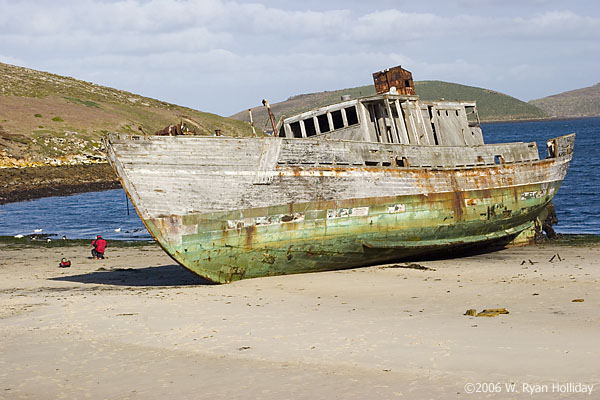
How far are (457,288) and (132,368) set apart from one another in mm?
8163

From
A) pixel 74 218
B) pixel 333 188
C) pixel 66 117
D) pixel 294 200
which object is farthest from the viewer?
pixel 66 117

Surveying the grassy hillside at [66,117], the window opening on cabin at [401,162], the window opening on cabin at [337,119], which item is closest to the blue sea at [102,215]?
the window opening on cabin at [401,162]

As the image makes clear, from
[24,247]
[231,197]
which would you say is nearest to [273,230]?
[231,197]

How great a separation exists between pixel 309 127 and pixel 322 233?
4447 mm

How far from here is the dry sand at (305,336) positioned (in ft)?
27.9

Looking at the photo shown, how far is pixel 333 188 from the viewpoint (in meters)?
17.2

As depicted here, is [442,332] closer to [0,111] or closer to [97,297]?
[97,297]

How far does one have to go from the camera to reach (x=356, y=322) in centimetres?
1163

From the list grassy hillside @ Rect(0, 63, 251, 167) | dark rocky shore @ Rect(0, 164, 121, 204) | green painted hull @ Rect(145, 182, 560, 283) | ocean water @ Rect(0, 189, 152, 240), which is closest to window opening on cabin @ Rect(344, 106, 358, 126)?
green painted hull @ Rect(145, 182, 560, 283)

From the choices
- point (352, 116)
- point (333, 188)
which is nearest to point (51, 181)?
point (352, 116)

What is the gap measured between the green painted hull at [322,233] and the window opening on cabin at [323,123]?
319 cm

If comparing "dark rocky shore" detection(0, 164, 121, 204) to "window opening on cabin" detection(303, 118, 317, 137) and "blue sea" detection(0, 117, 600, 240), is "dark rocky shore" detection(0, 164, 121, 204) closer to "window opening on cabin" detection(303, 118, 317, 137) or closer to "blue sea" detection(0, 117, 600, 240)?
"blue sea" detection(0, 117, 600, 240)

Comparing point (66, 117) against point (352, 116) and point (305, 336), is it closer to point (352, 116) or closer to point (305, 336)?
point (352, 116)

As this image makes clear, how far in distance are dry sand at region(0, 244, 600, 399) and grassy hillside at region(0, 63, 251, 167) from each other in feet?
163
